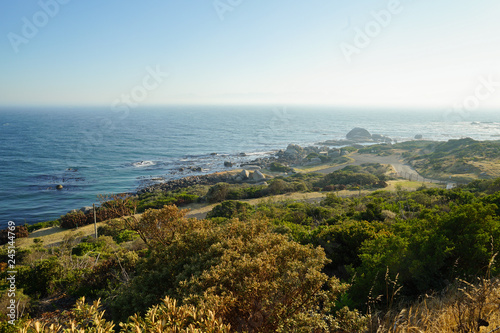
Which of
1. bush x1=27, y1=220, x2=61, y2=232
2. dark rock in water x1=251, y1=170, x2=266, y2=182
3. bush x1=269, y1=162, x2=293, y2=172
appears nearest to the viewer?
bush x1=27, y1=220, x2=61, y2=232

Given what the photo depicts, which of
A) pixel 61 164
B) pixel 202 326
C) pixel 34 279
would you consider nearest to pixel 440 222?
pixel 202 326

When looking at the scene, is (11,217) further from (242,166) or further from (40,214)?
(242,166)

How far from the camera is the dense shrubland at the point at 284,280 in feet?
10.6

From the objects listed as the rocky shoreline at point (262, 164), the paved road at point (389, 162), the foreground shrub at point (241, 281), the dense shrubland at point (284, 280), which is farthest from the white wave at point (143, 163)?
the foreground shrub at point (241, 281)

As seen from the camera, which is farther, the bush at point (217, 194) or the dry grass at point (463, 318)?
the bush at point (217, 194)

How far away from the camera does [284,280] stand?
3920mm

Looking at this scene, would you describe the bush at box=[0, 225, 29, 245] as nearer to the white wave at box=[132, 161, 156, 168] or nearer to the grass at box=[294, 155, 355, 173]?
the white wave at box=[132, 161, 156, 168]

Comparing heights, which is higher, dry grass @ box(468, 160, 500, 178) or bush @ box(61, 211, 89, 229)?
dry grass @ box(468, 160, 500, 178)

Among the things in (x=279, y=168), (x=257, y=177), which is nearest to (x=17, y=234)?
(x=257, y=177)

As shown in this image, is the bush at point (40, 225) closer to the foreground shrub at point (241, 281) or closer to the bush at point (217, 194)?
the bush at point (217, 194)

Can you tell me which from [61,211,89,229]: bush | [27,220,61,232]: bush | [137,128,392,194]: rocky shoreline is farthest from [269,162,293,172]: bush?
[27,220,61,232]: bush

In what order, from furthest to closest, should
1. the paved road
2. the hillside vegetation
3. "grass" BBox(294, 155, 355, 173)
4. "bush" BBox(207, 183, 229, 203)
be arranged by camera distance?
1. "grass" BBox(294, 155, 355, 173)
2. the paved road
3. the hillside vegetation
4. "bush" BBox(207, 183, 229, 203)

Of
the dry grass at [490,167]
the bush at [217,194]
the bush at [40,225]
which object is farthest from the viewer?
the dry grass at [490,167]

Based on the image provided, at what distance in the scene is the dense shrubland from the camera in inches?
127
